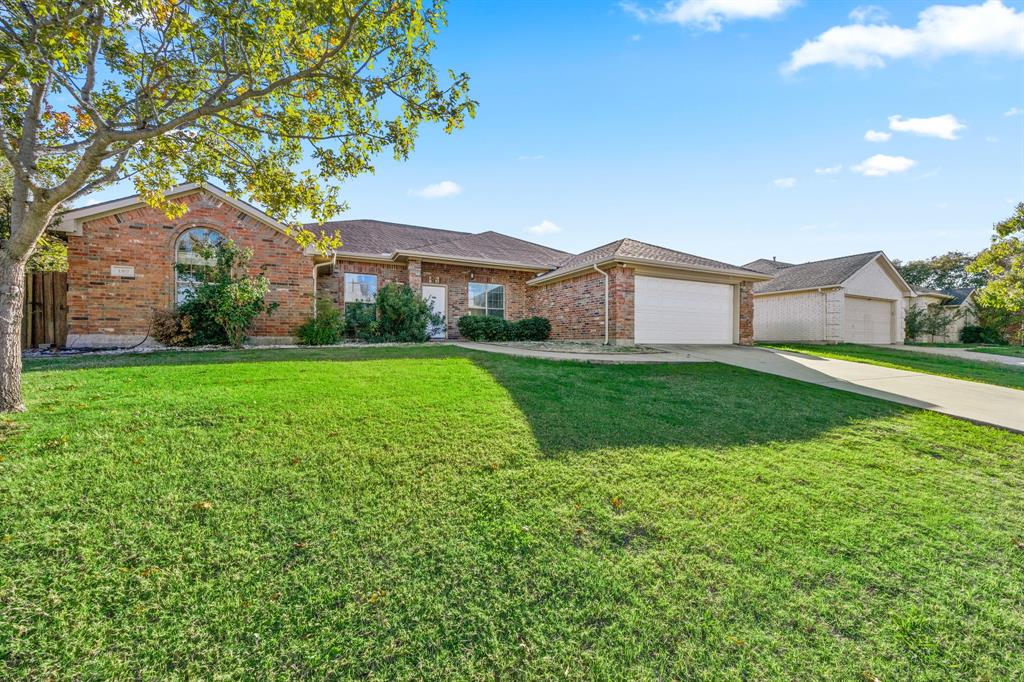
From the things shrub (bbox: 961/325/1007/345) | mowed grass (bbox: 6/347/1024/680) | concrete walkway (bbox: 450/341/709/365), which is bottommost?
mowed grass (bbox: 6/347/1024/680)

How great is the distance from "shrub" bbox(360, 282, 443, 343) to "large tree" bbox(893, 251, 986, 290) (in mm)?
46553

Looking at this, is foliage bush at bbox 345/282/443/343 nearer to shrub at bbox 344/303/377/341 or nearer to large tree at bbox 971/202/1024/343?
shrub at bbox 344/303/377/341

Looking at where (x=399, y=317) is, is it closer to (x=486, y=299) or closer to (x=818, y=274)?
(x=486, y=299)

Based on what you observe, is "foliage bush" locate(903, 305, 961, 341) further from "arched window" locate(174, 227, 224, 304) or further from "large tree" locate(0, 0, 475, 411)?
"arched window" locate(174, 227, 224, 304)

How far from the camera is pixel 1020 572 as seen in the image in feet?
8.59

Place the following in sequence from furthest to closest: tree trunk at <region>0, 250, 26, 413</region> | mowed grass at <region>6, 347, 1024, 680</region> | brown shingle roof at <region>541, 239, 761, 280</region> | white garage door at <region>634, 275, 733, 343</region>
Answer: white garage door at <region>634, 275, 733, 343</region>
brown shingle roof at <region>541, 239, 761, 280</region>
tree trunk at <region>0, 250, 26, 413</region>
mowed grass at <region>6, 347, 1024, 680</region>

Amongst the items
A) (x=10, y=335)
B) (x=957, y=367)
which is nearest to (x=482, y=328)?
(x=10, y=335)

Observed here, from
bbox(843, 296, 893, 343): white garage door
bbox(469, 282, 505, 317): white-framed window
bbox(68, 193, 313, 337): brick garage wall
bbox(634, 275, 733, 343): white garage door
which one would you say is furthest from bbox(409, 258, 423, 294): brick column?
bbox(843, 296, 893, 343): white garage door

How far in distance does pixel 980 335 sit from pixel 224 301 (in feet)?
122

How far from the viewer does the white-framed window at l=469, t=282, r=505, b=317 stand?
15.7 metres

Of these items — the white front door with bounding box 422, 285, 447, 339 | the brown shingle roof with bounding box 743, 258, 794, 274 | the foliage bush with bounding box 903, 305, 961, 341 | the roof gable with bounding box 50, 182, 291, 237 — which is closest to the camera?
the roof gable with bounding box 50, 182, 291, 237

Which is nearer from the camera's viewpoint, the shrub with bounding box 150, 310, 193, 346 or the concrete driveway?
the concrete driveway

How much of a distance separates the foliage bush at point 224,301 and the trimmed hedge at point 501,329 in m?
6.30

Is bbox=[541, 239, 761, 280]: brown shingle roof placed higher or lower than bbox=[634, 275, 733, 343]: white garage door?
higher
